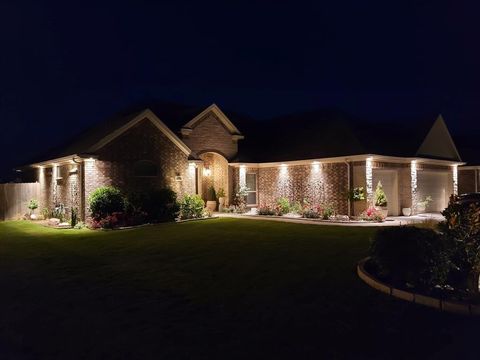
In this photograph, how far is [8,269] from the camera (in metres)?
9.60

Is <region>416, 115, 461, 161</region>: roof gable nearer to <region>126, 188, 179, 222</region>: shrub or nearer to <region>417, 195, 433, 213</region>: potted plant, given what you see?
<region>417, 195, 433, 213</region>: potted plant

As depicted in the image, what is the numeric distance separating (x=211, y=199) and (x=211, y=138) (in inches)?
153

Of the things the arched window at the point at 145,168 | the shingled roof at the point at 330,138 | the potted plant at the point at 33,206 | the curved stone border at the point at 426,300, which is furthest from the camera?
the potted plant at the point at 33,206

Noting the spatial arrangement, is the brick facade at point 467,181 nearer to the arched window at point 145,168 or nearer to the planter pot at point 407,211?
the planter pot at point 407,211

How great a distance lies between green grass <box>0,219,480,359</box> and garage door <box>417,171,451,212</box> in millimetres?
13439

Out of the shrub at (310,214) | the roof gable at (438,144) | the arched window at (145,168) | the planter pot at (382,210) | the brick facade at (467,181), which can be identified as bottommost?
the shrub at (310,214)

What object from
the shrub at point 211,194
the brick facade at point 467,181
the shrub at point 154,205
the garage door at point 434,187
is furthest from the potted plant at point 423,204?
the shrub at point 154,205

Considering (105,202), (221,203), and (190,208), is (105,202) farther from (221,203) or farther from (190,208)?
(221,203)

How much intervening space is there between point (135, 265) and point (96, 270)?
92 centimetres

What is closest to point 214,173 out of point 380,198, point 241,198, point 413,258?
point 241,198

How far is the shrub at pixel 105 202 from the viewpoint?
17.5 m

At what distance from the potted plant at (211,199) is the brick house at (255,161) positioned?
485 millimetres

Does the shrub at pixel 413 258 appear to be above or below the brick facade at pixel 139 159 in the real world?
below

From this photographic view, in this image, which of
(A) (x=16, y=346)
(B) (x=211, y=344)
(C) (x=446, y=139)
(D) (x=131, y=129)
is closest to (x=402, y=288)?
(B) (x=211, y=344)
